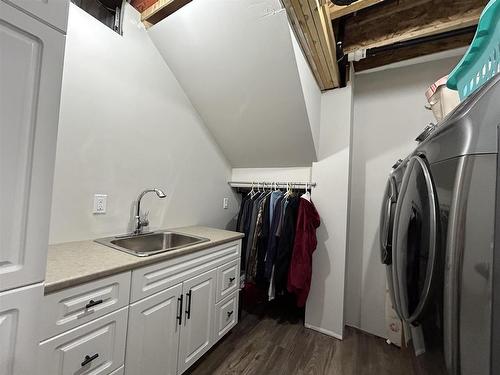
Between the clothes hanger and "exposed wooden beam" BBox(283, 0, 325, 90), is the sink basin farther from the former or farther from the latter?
"exposed wooden beam" BBox(283, 0, 325, 90)

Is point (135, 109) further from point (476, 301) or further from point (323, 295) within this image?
point (323, 295)

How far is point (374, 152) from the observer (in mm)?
2117

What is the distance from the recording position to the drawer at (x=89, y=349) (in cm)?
84

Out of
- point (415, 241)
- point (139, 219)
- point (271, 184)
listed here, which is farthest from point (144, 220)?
point (415, 241)

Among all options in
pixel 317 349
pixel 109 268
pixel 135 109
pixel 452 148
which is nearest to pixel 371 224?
pixel 317 349

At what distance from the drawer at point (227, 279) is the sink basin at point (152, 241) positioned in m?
0.30

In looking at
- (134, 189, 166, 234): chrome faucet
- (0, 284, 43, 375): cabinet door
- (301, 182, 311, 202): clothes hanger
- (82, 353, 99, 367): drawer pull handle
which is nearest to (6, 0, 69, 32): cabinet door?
A: (0, 284, 43, 375): cabinet door

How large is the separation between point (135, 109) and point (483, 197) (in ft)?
6.12

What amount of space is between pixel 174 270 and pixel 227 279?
576 millimetres

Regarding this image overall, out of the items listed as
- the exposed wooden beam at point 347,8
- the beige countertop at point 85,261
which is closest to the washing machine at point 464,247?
the beige countertop at point 85,261

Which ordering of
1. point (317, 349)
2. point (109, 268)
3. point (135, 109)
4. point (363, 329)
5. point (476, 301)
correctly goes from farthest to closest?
1. point (363, 329)
2. point (317, 349)
3. point (135, 109)
4. point (109, 268)
5. point (476, 301)

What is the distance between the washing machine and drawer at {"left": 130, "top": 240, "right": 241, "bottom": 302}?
1140 mm

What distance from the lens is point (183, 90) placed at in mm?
1991

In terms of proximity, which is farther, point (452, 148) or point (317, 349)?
point (317, 349)
